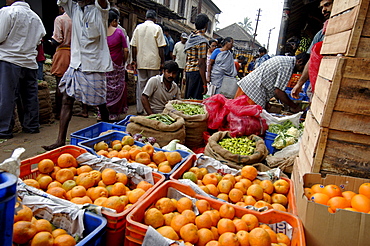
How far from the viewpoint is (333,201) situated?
5.65ft

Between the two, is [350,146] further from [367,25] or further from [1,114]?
[1,114]

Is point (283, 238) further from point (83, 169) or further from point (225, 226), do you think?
point (83, 169)

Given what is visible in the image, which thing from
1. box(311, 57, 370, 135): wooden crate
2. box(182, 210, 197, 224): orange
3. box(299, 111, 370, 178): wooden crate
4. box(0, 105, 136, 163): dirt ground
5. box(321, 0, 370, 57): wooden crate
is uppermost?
box(321, 0, 370, 57): wooden crate

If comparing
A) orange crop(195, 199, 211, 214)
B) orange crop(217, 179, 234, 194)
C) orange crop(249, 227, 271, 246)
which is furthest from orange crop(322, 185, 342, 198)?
orange crop(195, 199, 211, 214)

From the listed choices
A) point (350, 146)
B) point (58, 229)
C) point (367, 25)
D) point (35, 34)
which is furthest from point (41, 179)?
point (35, 34)

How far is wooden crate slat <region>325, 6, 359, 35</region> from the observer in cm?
179

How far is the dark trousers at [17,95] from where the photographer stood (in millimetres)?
4230

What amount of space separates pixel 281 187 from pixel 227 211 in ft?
2.34

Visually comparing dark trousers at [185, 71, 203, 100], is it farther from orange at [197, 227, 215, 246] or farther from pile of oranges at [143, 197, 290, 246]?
orange at [197, 227, 215, 246]

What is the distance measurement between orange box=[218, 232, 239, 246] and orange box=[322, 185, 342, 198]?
30.7 inches

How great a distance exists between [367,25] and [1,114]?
501 cm

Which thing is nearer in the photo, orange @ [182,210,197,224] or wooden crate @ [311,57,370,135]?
orange @ [182,210,197,224]

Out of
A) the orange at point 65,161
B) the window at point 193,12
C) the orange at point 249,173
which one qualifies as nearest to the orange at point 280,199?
the orange at point 249,173

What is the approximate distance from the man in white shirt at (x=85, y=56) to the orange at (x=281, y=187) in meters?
2.92
